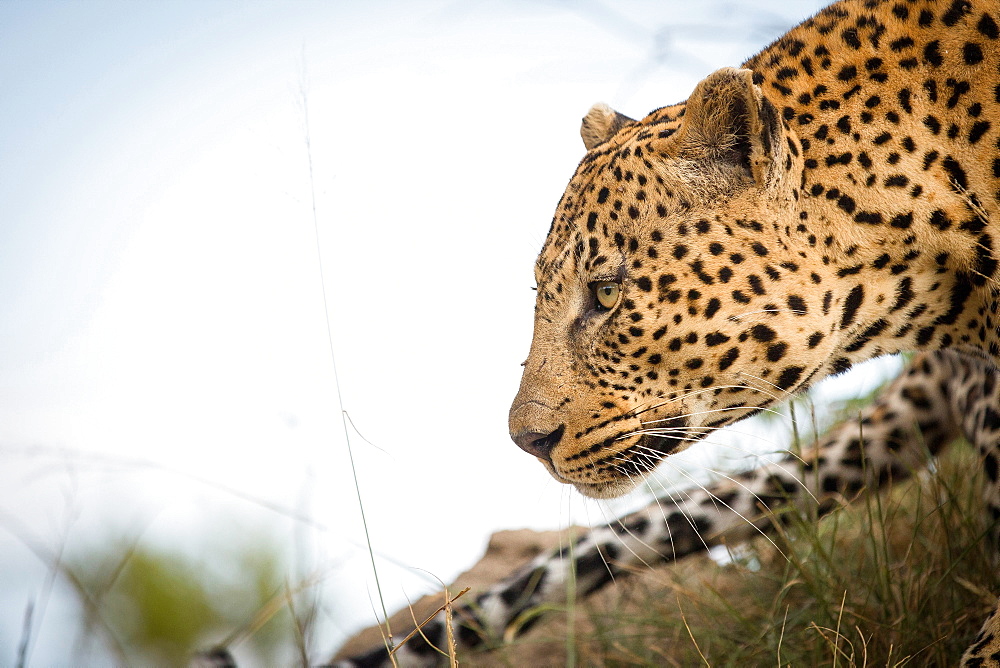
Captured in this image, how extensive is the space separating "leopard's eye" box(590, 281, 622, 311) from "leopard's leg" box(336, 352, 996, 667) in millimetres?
1779

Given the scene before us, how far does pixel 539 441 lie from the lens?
3838 millimetres

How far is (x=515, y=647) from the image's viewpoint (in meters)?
5.34

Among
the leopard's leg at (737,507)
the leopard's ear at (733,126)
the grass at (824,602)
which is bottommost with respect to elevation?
the grass at (824,602)

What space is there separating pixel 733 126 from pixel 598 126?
44.8 inches

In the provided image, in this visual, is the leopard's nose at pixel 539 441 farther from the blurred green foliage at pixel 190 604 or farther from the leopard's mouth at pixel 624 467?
the blurred green foliage at pixel 190 604

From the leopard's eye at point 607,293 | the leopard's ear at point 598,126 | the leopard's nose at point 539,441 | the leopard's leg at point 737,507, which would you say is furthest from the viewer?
the leopard's leg at point 737,507

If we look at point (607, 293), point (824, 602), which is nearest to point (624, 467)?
point (607, 293)

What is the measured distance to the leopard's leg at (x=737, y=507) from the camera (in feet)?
16.3

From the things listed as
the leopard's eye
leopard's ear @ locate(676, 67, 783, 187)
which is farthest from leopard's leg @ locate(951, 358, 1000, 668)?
the leopard's eye

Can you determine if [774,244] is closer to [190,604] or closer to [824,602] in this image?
[824,602]

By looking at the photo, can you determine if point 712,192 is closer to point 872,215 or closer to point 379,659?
point 872,215

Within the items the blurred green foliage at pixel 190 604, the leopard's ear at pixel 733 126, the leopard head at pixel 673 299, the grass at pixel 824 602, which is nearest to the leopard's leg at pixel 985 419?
the grass at pixel 824 602

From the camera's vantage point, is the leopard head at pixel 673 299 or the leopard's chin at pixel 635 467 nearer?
the leopard head at pixel 673 299

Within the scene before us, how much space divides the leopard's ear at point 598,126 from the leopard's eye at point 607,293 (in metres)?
1.11
